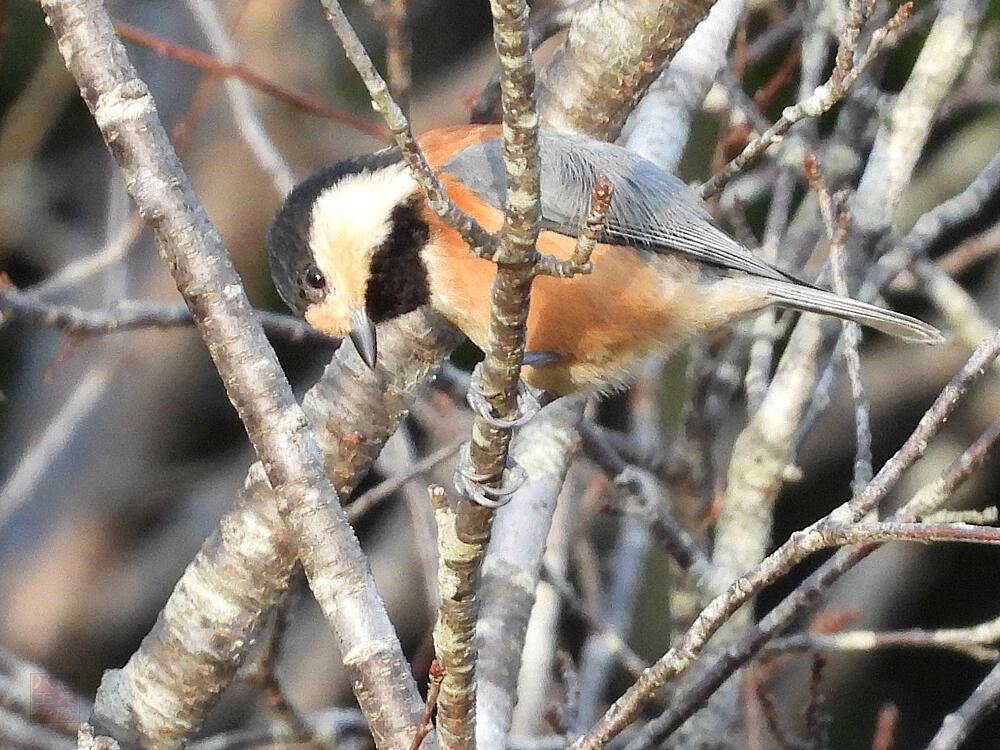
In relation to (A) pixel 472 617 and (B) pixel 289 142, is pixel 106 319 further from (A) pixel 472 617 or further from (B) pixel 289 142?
(B) pixel 289 142

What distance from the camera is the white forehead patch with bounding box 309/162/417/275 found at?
2.90 m

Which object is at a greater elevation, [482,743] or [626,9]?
[626,9]

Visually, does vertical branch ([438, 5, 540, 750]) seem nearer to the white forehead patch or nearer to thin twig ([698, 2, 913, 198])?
thin twig ([698, 2, 913, 198])

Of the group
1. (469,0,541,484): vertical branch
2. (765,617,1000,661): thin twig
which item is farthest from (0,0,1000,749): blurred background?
(469,0,541,484): vertical branch

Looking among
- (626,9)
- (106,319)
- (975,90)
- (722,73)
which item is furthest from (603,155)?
(975,90)

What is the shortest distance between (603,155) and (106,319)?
3.85 ft

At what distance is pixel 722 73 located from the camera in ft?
11.4

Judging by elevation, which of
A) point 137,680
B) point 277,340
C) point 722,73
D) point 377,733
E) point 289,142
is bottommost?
point 377,733

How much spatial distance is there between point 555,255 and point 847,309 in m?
0.64

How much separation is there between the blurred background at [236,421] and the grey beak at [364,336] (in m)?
1.78

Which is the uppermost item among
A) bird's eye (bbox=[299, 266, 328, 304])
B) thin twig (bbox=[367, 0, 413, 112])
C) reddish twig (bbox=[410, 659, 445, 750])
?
thin twig (bbox=[367, 0, 413, 112])


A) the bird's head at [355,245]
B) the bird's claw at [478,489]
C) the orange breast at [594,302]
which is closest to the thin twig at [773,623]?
the bird's claw at [478,489]

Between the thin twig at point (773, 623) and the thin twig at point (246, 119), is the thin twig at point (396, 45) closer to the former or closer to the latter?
the thin twig at point (246, 119)

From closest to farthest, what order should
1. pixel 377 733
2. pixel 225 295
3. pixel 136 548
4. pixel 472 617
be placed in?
1. pixel 472 617
2. pixel 377 733
3. pixel 225 295
4. pixel 136 548
